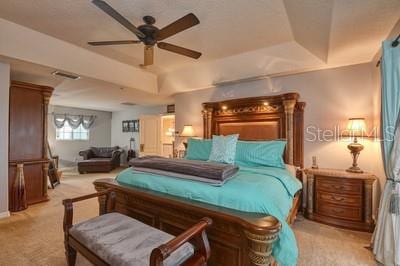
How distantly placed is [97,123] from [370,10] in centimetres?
915

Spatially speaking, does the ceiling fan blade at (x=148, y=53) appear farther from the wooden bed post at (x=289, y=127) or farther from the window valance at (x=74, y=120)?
the window valance at (x=74, y=120)

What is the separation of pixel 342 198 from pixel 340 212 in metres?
0.20

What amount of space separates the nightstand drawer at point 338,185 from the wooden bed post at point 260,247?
209 centimetres

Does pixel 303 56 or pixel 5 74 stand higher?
pixel 303 56

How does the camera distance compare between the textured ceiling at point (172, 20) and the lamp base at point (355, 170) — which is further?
the lamp base at point (355, 170)

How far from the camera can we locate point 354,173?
2.87 meters

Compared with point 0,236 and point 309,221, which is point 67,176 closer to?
point 0,236

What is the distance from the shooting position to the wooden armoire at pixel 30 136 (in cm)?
360

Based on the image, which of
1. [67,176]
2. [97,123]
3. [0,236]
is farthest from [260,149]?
[97,123]

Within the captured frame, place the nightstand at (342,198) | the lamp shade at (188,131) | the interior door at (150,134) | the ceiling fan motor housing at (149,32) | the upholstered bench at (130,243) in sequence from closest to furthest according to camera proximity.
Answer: the upholstered bench at (130,243) < the ceiling fan motor housing at (149,32) < the nightstand at (342,198) < the lamp shade at (188,131) < the interior door at (150,134)

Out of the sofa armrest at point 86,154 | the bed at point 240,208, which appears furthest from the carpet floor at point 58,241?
the sofa armrest at point 86,154

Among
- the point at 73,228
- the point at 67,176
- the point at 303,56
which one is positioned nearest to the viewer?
the point at 73,228

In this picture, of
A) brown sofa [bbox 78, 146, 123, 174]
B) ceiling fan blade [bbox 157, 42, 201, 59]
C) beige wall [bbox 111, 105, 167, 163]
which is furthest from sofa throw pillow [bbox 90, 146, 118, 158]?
ceiling fan blade [bbox 157, 42, 201, 59]

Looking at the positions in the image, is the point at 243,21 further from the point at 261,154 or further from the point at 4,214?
the point at 4,214
